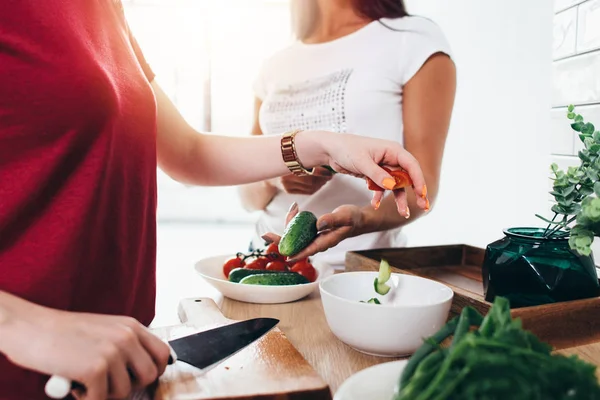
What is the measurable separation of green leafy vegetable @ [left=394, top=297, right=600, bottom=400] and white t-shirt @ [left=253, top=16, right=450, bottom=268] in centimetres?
88

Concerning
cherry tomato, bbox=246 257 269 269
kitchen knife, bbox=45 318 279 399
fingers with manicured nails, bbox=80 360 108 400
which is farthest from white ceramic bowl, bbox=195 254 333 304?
fingers with manicured nails, bbox=80 360 108 400

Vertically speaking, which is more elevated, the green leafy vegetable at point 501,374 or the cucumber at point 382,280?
the green leafy vegetable at point 501,374

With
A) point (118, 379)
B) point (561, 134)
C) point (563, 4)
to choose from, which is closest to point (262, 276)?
point (118, 379)

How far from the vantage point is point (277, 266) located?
3.65 ft

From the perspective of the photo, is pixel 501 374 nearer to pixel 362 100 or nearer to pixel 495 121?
pixel 362 100

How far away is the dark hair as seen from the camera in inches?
57.5

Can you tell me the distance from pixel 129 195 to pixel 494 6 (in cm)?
182

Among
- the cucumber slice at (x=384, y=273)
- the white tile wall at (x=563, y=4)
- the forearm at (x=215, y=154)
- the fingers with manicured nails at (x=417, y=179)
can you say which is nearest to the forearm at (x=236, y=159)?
the forearm at (x=215, y=154)

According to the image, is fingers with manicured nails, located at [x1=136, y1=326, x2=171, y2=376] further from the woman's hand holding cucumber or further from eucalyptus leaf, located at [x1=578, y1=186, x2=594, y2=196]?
eucalyptus leaf, located at [x1=578, y1=186, x2=594, y2=196]

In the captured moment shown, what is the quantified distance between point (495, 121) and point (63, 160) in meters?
1.78

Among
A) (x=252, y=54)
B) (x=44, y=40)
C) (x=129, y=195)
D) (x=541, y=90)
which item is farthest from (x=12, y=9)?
(x=252, y=54)

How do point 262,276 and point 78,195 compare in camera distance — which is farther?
point 262,276

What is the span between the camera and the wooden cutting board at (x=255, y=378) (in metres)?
0.57

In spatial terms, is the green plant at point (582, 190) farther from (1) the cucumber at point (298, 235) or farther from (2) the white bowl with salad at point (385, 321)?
(1) the cucumber at point (298, 235)
